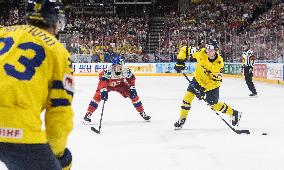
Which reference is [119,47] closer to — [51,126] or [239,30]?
[239,30]

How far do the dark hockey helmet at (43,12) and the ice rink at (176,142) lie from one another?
2.71 m

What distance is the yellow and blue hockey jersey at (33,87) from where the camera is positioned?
77.7 inches

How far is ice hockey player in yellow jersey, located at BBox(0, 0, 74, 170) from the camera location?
1.97m

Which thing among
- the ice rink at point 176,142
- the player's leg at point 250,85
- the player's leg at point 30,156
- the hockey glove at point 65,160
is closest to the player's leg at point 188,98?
the ice rink at point 176,142

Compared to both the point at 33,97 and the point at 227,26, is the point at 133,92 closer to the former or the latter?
the point at 33,97

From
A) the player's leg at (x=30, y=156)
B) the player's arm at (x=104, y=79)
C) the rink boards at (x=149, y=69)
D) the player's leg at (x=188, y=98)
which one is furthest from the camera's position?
the rink boards at (x=149, y=69)

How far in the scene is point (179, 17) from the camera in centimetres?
2795

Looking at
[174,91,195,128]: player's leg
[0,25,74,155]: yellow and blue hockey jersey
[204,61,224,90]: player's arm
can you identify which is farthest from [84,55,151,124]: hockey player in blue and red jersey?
[0,25,74,155]: yellow and blue hockey jersey

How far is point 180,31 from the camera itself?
25.4m

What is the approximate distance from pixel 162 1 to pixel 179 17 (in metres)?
2.96

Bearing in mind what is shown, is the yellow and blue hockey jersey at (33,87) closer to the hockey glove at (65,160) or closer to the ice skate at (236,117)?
the hockey glove at (65,160)

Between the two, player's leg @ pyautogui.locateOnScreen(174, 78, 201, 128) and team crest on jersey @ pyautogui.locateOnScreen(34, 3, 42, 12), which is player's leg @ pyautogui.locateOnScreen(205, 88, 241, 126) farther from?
team crest on jersey @ pyautogui.locateOnScreen(34, 3, 42, 12)

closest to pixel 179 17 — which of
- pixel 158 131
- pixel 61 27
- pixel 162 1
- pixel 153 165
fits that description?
pixel 162 1

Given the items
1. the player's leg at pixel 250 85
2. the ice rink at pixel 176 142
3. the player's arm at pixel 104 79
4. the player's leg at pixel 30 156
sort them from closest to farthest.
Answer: the player's leg at pixel 30 156, the ice rink at pixel 176 142, the player's arm at pixel 104 79, the player's leg at pixel 250 85
